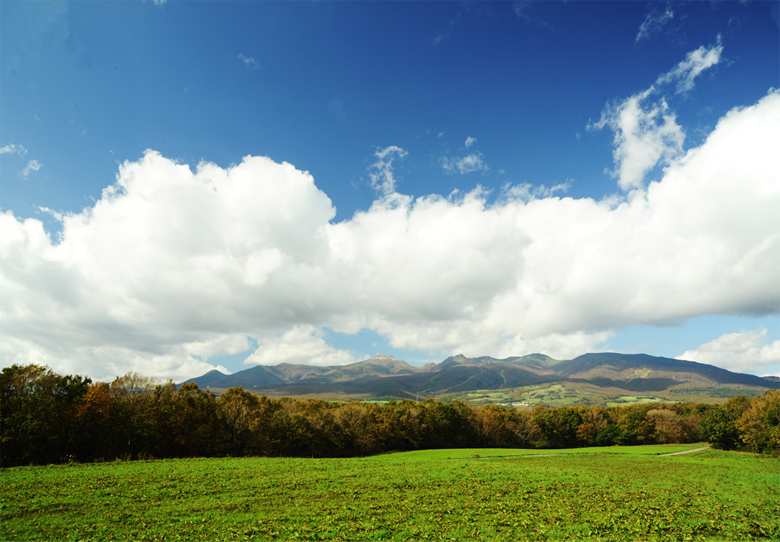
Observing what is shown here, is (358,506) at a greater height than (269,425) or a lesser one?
greater

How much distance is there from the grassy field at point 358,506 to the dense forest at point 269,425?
17703 millimetres

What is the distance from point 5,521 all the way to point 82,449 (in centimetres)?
4248

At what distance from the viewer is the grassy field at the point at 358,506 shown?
1847 centimetres

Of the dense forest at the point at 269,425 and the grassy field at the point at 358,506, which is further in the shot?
the dense forest at the point at 269,425

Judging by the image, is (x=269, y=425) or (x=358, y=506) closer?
(x=358, y=506)

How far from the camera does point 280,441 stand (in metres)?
76.2

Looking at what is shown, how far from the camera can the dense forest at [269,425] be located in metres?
46.6

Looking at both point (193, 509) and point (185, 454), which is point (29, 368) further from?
point (193, 509)

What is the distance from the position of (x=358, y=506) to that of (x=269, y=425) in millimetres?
60410

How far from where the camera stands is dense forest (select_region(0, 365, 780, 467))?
153ft


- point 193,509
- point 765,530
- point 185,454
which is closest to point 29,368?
point 185,454

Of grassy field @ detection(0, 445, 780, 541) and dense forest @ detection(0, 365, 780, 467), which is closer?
grassy field @ detection(0, 445, 780, 541)

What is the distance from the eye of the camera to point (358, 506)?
23828mm

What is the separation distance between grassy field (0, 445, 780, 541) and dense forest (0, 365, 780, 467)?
58.1ft
